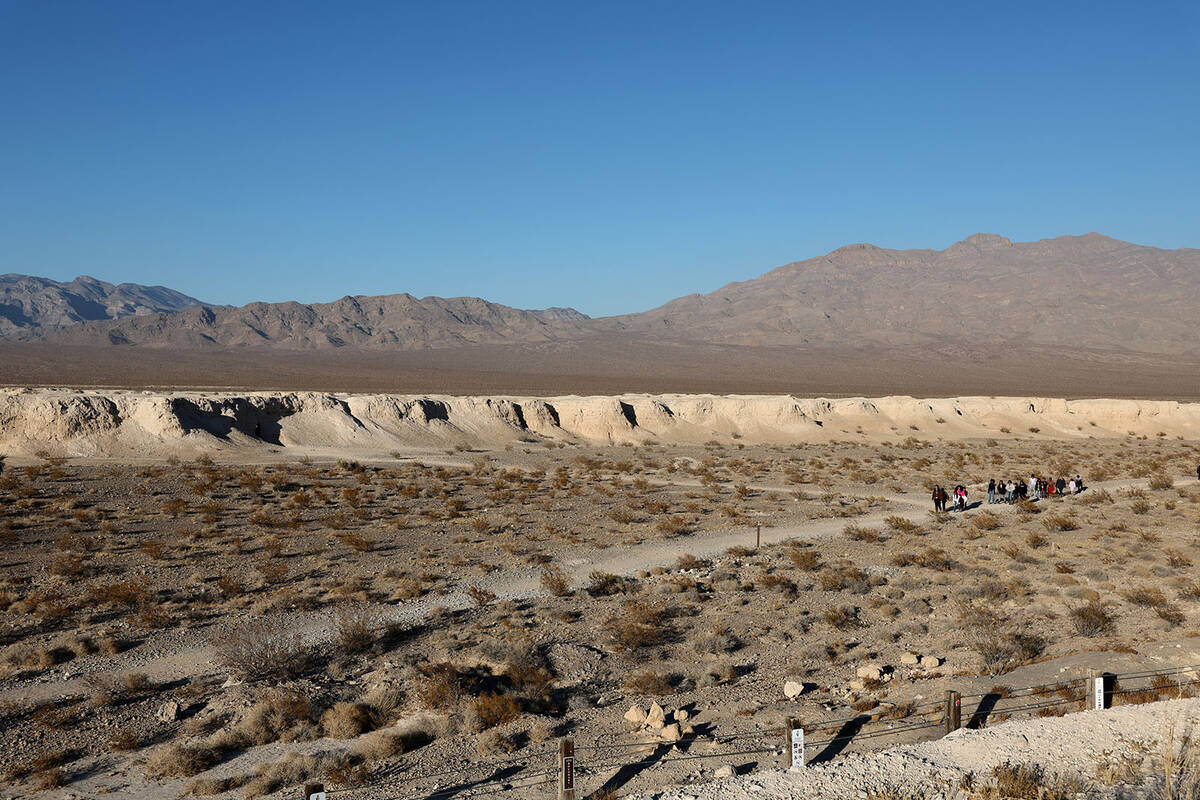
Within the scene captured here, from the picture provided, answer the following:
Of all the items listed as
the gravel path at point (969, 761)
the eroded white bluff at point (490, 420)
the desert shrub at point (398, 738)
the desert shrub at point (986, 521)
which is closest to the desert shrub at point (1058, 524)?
the desert shrub at point (986, 521)

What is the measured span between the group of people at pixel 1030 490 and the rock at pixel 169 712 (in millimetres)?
27151

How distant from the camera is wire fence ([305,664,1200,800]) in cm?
918

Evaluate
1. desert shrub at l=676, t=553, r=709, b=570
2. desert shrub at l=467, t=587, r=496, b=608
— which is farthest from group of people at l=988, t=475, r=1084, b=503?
desert shrub at l=467, t=587, r=496, b=608

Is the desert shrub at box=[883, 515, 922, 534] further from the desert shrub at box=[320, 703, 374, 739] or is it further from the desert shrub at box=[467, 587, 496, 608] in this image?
the desert shrub at box=[320, 703, 374, 739]

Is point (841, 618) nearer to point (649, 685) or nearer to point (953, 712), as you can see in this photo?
point (649, 685)

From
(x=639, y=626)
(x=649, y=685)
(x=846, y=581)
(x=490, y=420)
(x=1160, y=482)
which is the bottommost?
(x=649, y=685)

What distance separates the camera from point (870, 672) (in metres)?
12.6

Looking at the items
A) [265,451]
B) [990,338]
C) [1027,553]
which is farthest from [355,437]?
[990,338]

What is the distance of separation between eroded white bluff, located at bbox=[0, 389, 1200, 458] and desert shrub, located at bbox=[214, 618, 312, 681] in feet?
91.9

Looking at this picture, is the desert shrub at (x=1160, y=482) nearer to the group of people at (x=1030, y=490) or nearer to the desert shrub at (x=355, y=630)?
the group of people at (x=1030, y=490)

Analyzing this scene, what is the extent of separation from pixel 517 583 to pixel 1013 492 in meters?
21.1

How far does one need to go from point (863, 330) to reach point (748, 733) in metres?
188

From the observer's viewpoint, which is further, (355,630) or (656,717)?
(355,630)

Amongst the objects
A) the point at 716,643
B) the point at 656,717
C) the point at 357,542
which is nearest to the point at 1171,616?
the point at 716,643
